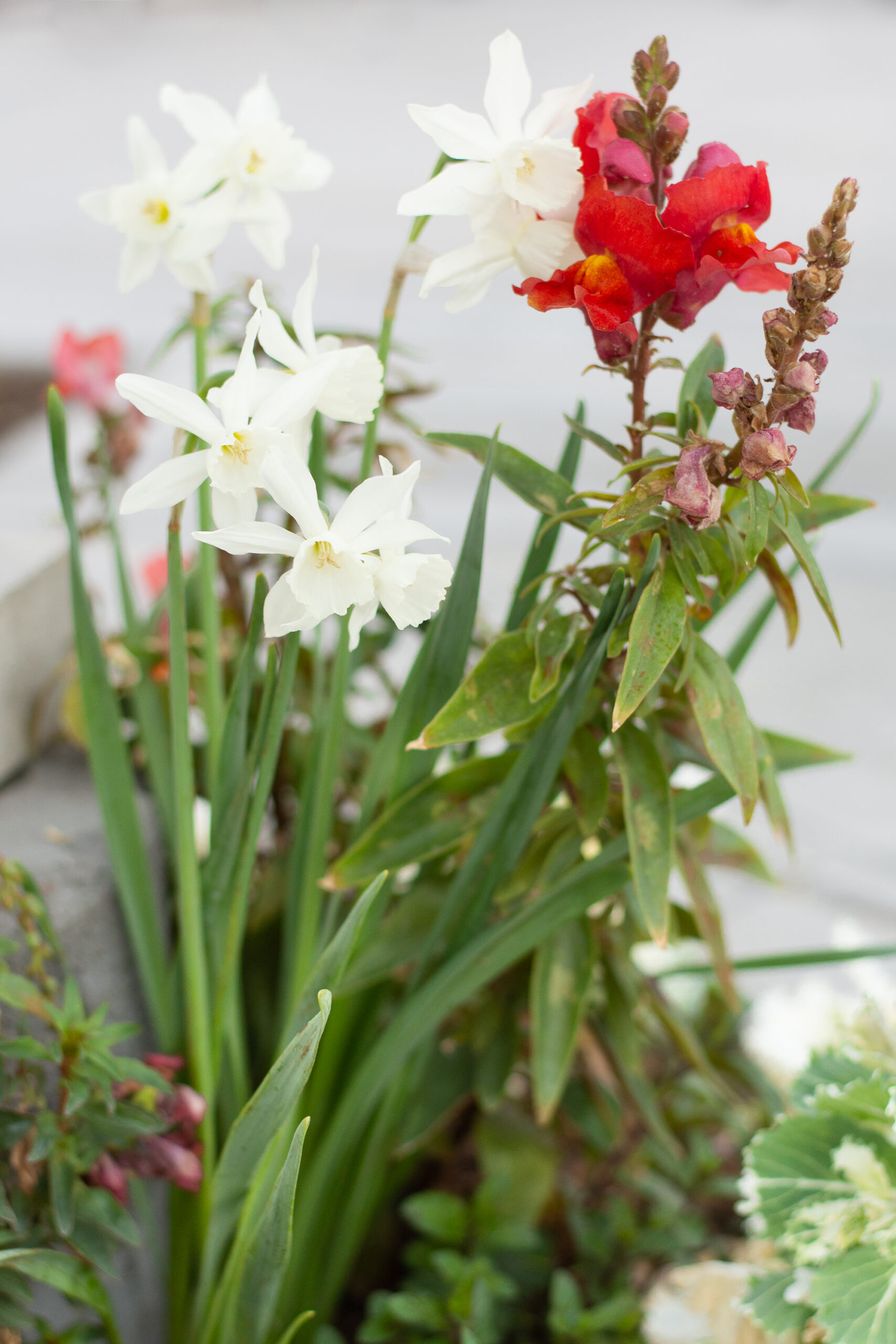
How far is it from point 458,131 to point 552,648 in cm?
22

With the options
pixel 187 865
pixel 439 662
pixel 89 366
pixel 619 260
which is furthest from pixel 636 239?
pixel 89 366

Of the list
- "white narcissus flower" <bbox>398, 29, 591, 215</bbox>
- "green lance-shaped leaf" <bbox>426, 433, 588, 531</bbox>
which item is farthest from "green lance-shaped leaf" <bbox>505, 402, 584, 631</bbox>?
"white narcissus flower" <bbox>398, 29, 591, 215</bbox>

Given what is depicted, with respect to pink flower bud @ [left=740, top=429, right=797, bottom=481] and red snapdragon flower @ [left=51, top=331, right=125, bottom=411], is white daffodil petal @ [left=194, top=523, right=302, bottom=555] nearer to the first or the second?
pink flower bud @ [left=740, top=429, right=797, bottom=481]

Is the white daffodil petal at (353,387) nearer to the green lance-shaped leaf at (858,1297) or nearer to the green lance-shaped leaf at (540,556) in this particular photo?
the green lance-shaped leaf at (540,556)

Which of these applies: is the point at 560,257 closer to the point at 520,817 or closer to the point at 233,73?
the point at 520,817

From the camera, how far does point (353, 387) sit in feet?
1.48

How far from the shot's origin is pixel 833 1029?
0.86 meters

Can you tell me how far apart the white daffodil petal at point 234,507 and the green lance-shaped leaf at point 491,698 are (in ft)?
0.41

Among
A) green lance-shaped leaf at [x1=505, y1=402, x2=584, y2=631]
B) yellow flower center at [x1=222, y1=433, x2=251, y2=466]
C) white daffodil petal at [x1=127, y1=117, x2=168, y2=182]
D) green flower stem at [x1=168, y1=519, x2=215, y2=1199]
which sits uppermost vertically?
white daffodil petal at [x1=127, y1=117, x2=168, y2=182]

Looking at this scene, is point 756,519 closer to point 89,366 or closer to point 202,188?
point 202,188

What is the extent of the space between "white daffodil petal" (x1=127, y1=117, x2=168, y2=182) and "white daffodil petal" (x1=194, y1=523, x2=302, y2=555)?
24 centimetres

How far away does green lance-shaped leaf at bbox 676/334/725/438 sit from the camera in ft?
1.53

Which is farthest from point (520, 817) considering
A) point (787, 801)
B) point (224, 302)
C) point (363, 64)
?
point (363, 64)

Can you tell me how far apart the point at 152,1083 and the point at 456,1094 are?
261 millimetres
